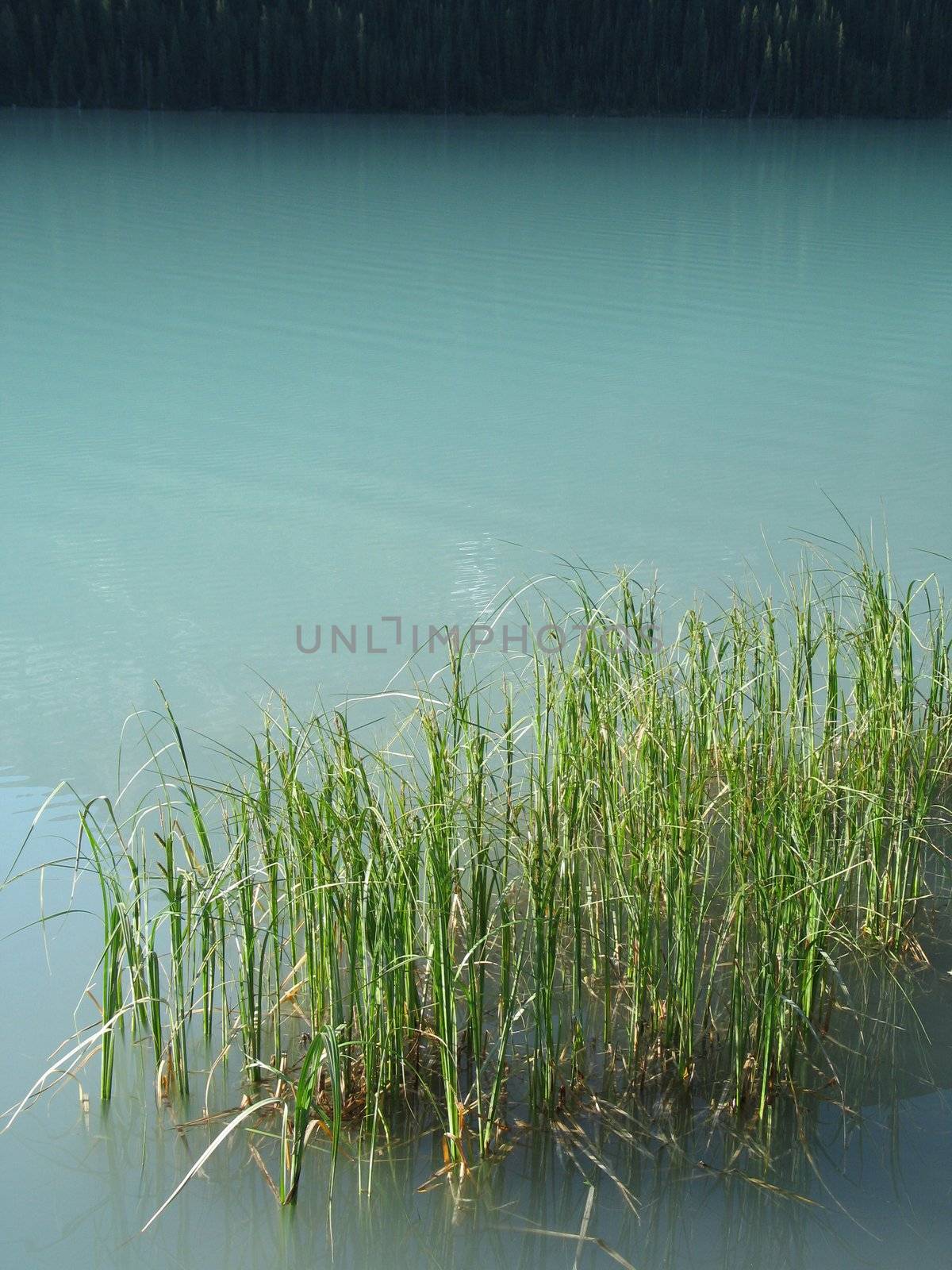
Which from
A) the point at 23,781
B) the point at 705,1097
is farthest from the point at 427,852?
the point at 23,781

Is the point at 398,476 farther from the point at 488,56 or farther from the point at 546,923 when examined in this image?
the point at 488,56

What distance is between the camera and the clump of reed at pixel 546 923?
1.72m

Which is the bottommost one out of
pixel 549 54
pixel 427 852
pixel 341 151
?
pixel 427 852

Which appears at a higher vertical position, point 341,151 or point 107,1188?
point 341,151

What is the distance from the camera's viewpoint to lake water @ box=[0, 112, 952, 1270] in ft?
5.53

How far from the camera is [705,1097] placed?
181cm

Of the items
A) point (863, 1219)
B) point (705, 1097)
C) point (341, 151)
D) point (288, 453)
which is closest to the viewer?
point (863, 1219)

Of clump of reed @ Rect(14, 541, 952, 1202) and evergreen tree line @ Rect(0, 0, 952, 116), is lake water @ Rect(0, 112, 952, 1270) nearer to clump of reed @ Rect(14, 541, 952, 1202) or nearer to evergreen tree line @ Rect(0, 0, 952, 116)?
clump of reed @ Rect(14, 541, 952, 1202)

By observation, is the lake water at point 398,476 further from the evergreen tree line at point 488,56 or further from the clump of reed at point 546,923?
the evergreen tree line at point 488,56

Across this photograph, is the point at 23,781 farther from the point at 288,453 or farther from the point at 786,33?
the point at 786,33

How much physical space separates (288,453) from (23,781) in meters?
2.43

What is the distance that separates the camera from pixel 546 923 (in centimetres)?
177

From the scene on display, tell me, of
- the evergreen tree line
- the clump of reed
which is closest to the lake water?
the clump of reed

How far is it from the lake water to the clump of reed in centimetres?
11
